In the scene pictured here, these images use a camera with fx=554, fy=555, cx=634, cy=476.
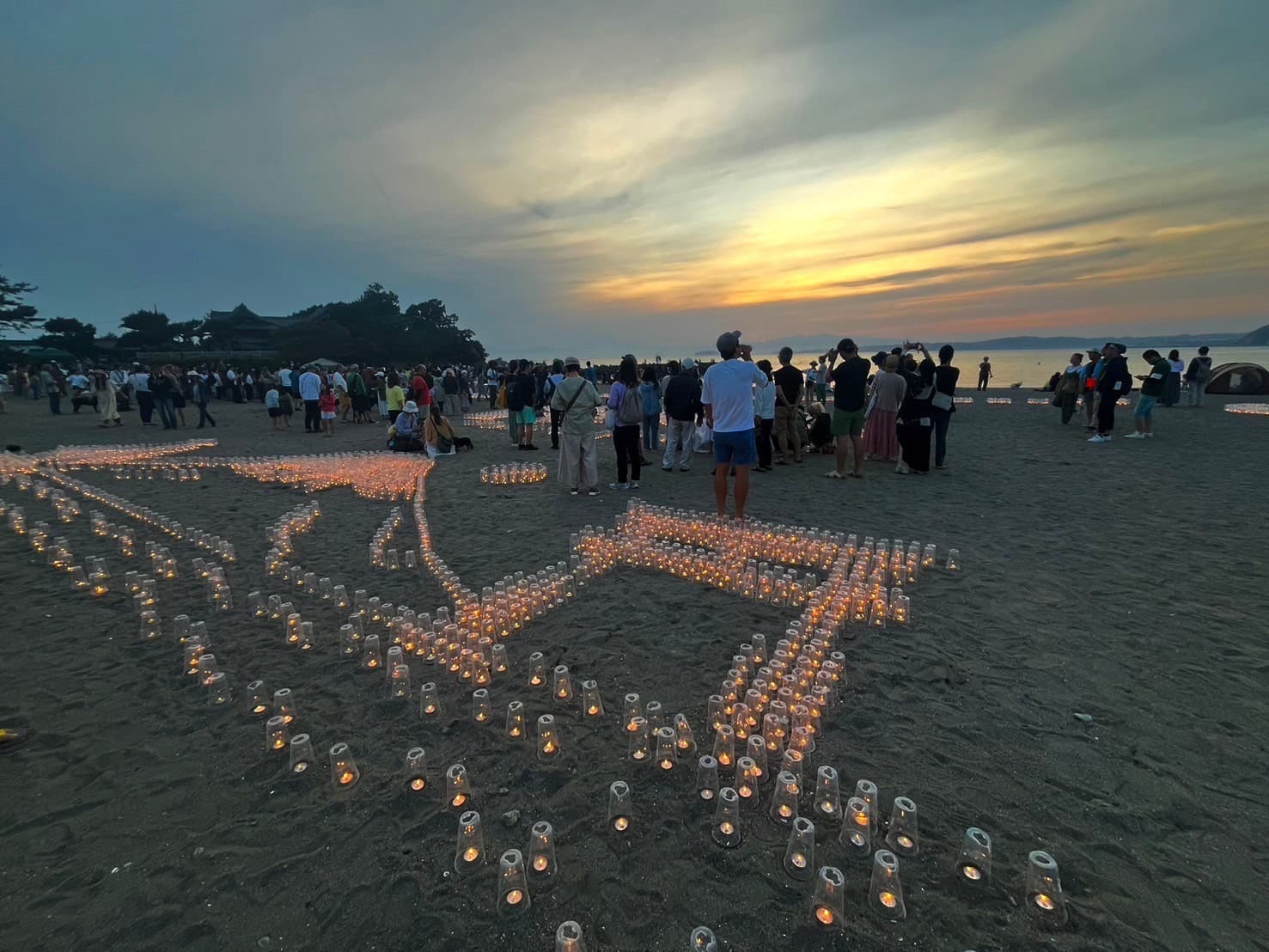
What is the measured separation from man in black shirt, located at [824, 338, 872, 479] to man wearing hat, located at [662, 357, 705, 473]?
259 cm

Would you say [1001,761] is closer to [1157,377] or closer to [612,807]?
[612,807]

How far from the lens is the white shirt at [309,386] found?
705 inches

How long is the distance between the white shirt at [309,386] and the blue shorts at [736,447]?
1565 centimetres

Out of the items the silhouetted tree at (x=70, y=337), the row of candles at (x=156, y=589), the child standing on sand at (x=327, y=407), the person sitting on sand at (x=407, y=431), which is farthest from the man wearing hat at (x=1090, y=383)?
the silhouetted tree at (x=70, y=337)

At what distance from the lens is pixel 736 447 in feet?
25.1

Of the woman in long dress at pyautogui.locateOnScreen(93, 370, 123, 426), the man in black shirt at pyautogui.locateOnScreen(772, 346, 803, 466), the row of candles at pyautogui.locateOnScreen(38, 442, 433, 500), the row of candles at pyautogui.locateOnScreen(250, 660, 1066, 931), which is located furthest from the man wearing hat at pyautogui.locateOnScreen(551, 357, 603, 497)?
the woman in long dress at pyautogui.locateOnScreen(93, 370, 123, 426)

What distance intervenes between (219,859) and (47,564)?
6.53 metres

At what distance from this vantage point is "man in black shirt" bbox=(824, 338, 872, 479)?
9.75m

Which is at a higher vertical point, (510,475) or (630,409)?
(630,409)

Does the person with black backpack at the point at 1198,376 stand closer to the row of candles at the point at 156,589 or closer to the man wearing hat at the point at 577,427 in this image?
the man wearing hat at the point at 577,427

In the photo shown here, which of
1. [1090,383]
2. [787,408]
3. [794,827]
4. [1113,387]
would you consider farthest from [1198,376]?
[794,827]

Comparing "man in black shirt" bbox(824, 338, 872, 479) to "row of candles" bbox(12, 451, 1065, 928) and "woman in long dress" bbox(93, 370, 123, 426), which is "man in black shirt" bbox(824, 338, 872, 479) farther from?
"woman in long dress" bbox(93, 370, 123, 426)

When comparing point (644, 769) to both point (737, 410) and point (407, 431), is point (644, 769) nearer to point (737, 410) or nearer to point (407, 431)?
point (737, 410)

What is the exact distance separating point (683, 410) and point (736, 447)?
369cm
